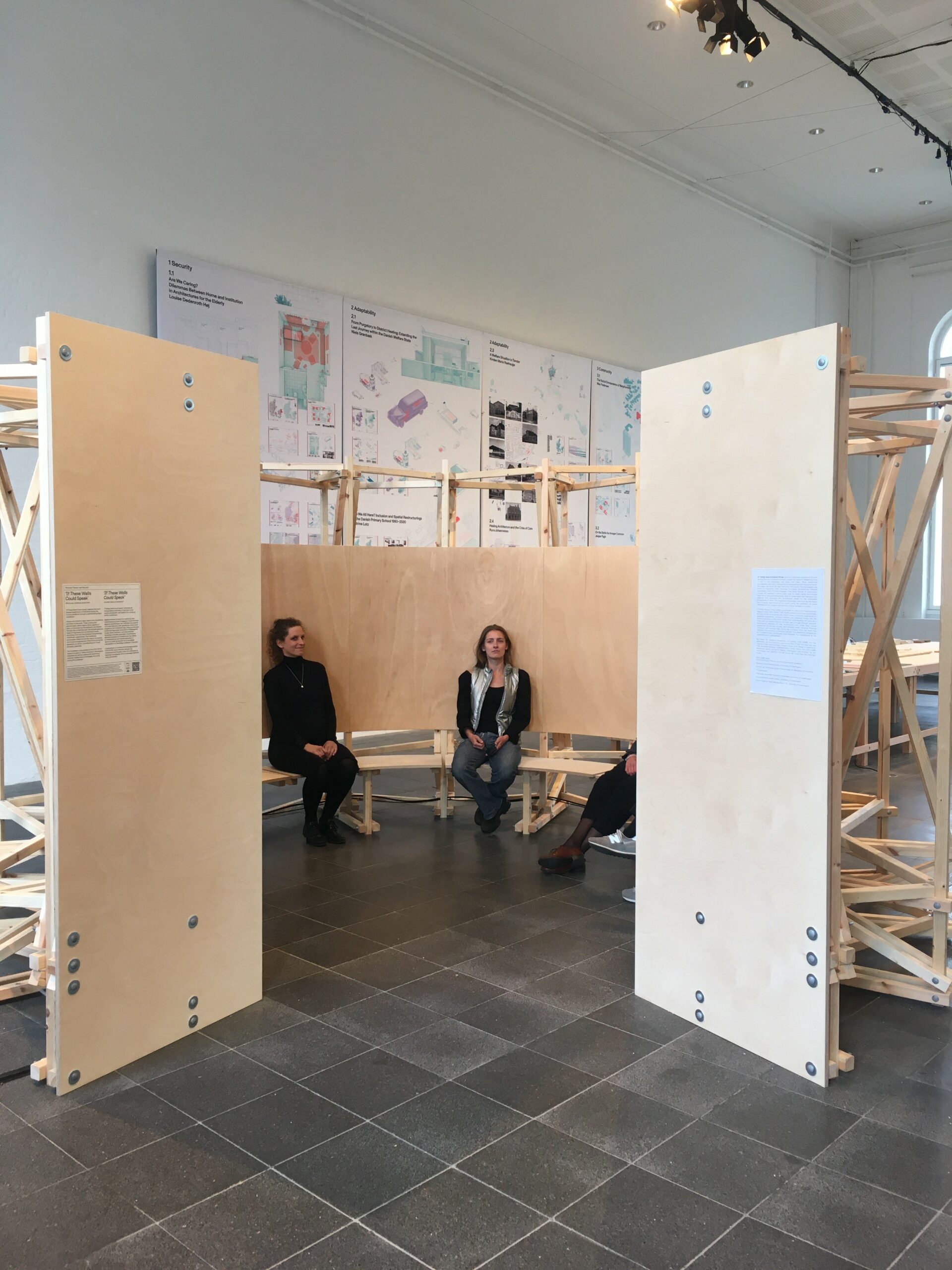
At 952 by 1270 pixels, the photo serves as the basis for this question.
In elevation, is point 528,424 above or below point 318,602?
above

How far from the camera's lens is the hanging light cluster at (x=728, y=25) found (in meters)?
5.68

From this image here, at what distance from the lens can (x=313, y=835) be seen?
5168 mm

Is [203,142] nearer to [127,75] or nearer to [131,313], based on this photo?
[127,75]

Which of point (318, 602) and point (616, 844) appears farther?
point (318, 602)

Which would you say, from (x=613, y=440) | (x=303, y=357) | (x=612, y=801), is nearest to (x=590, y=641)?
(x=612, y=801)

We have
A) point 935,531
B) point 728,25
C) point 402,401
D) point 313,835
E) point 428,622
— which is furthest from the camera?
point 935,531

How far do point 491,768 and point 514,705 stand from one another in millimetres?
364

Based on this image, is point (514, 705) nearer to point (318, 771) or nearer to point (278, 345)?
point (318, 771)

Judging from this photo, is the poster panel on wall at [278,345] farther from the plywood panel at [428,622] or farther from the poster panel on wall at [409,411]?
the plywood panel at [428,622]

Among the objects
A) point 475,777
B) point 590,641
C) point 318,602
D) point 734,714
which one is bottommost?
point 475,777

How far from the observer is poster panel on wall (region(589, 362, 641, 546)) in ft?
31.7

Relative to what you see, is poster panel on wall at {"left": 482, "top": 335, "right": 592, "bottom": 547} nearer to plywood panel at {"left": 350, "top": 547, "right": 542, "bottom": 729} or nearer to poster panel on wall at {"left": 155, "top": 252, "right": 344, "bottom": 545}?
poster panel on wall at {"left": 155, "top": 252, "right": 344, "bottom": 545}

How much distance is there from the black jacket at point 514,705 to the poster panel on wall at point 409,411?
256cm

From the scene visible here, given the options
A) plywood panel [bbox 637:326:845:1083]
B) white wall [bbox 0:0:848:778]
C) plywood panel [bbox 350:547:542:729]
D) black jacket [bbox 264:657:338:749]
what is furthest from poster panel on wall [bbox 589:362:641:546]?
plywood panel [bbox 637:326:845:1083]
